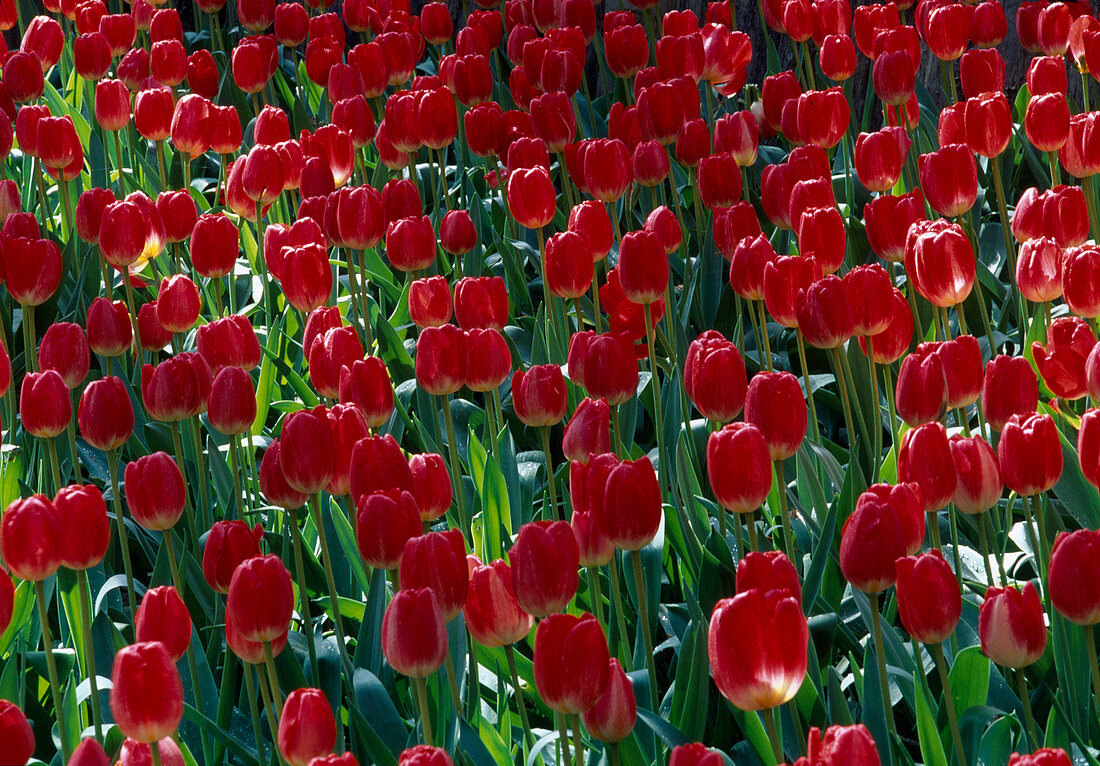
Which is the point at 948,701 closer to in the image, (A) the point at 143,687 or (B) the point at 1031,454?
(B) the point at 1031,454

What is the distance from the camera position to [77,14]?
3.86 m

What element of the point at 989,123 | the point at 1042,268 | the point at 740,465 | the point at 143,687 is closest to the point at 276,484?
the point at 143,687

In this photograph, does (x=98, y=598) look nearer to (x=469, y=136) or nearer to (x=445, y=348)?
(x=445, y=348)

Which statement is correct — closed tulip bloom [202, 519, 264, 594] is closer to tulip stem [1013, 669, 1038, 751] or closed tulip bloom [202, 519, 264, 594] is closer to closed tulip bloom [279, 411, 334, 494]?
closed tulip bloom [279, 411, 334, 494]

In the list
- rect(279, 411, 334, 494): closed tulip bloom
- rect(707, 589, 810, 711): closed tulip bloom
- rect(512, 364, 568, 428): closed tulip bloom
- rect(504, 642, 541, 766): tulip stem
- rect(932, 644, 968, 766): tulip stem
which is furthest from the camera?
rect(512, 364, 568, 428): closed tulip bloom

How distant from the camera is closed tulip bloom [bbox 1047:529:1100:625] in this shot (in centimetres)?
117

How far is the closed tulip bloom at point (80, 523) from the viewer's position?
4.53ft

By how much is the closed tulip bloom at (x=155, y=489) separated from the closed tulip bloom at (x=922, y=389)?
3.00ft

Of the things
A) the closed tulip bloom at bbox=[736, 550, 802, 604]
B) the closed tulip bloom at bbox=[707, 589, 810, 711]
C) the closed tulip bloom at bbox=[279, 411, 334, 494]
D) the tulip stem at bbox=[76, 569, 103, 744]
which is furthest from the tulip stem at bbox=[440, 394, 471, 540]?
the closed tulip bloom at bbox=[707, 589, 810, 711]

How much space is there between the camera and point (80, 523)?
1389 millimetres

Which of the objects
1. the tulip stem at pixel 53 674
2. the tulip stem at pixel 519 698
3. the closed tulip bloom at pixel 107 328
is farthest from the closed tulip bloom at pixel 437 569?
the closed tulip bloom at pixel 107 328

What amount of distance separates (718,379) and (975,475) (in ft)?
1.20

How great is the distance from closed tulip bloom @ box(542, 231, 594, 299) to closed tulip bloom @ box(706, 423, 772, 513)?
78cm

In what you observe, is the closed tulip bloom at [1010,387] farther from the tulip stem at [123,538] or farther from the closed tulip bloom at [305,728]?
the tulip stem at [123,538]
